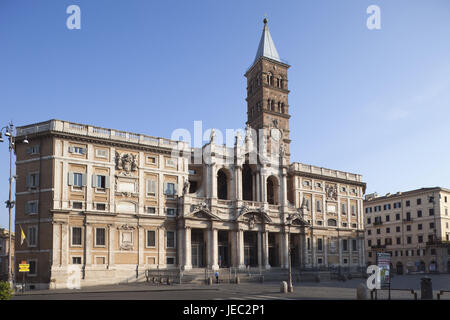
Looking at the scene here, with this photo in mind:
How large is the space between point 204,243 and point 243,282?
985 centimetres

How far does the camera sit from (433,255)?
82.2 m

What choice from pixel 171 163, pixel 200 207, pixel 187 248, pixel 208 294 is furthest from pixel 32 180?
pixel 208 294

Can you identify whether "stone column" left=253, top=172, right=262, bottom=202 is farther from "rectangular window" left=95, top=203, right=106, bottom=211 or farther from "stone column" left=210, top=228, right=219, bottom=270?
"rectangular window" left=95, top=203, right=106, bottom=211

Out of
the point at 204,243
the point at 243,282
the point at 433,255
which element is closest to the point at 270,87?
the point at 204,243

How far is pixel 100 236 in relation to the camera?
158 ft

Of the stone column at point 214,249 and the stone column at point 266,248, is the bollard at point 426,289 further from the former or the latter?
the stone column at point 266,248

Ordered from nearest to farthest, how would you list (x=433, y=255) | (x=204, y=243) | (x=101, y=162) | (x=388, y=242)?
(x=101, y=162) → (x=204, y=243) → (x=433, y=255) → (x=388, y=242)

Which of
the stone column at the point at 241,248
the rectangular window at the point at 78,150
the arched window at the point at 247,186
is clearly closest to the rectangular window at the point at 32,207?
the rectangular window at the point at 78,150

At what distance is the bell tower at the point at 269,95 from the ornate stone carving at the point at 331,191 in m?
8.48

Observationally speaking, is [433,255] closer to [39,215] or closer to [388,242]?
[388,242]

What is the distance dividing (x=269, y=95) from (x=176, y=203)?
82.6 feet

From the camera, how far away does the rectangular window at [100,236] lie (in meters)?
47.9

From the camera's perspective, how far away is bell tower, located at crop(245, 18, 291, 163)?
68062 mm

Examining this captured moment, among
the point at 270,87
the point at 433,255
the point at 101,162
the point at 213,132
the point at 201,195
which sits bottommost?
the point at 433,255
